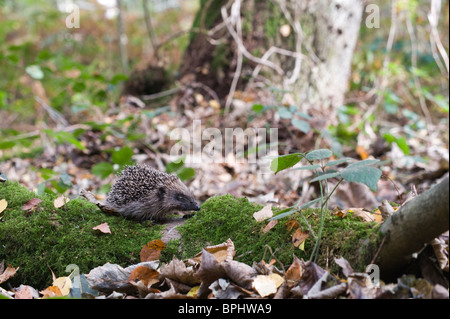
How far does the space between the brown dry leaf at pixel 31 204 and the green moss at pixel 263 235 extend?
141 cm

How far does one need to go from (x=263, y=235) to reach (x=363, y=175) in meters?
1.02

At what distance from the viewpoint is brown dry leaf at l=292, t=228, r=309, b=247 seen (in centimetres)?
289

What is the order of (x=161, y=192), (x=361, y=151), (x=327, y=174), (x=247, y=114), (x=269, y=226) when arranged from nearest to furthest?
(x=327, y=174), (x=269, y=226), (x=161, y=192), (x=361, y=151), (x=247, y=114)

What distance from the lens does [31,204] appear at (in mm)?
3666

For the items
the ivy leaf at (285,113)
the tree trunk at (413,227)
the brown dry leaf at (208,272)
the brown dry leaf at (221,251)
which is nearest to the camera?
the tree trunk at (413,227)

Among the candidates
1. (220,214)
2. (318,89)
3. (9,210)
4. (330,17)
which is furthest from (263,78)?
(9,210)

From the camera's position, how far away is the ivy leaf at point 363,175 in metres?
2.34

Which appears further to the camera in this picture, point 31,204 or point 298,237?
point 31,204

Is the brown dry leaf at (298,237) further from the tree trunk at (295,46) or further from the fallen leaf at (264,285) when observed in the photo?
the tree trunk at (295,46)

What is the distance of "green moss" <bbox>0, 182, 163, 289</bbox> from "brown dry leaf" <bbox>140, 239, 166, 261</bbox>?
12 cm

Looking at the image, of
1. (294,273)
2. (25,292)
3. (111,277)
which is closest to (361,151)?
(294,273)

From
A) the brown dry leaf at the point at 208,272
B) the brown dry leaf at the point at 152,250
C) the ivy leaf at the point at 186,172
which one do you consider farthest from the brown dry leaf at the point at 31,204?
the ivy leaf at the point at 186,172

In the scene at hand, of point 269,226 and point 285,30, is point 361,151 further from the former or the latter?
point 269,226

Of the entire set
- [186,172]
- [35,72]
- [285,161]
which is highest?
[35,72]
